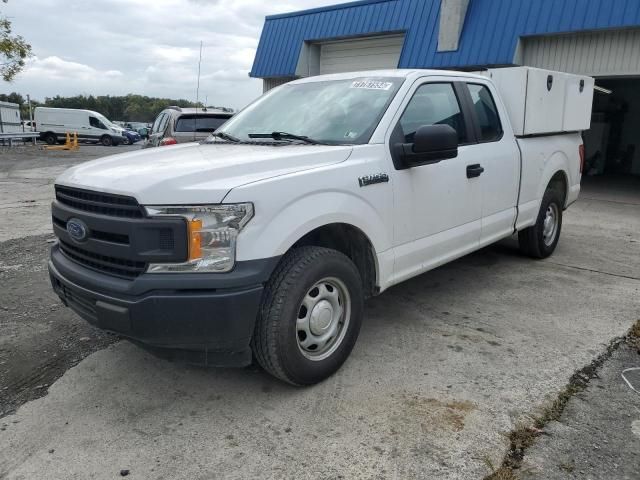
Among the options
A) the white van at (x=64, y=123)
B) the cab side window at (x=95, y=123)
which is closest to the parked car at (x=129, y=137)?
the cab side window at (x=95, y=123)

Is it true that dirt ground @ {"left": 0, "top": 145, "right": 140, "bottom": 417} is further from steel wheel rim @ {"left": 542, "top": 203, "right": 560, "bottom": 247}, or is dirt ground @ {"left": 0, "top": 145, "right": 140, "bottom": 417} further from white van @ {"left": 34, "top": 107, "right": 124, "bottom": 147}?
white van @ {"left": 34, "top": 107, "right": 124, "bottom": 147}

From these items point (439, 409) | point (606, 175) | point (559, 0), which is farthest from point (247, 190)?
point (606, 175)

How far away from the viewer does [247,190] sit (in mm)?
2719

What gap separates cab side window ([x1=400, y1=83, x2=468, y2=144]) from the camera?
385 centimetres

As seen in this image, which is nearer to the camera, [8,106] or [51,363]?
[51,363]

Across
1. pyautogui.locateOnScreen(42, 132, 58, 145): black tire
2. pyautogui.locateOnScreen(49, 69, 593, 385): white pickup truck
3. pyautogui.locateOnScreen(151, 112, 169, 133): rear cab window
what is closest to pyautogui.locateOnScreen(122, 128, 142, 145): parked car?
pyautogui.locateOnScreen(42, 132, 58, 145): black tire

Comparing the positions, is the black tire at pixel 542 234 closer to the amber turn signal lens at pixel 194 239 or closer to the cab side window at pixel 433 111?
the cab side window at pixel 433 111

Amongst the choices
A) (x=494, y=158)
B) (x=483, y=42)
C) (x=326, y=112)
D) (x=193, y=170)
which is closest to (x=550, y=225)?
(x=494, y=158)

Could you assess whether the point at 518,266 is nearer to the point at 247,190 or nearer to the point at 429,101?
the point at 429,101

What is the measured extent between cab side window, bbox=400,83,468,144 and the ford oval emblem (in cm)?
219

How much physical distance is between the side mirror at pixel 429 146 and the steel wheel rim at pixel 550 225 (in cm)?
293

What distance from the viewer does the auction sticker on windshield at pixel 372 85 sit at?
3889mm

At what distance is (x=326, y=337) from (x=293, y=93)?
2172 millimetres

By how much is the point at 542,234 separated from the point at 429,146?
317 centimetres
